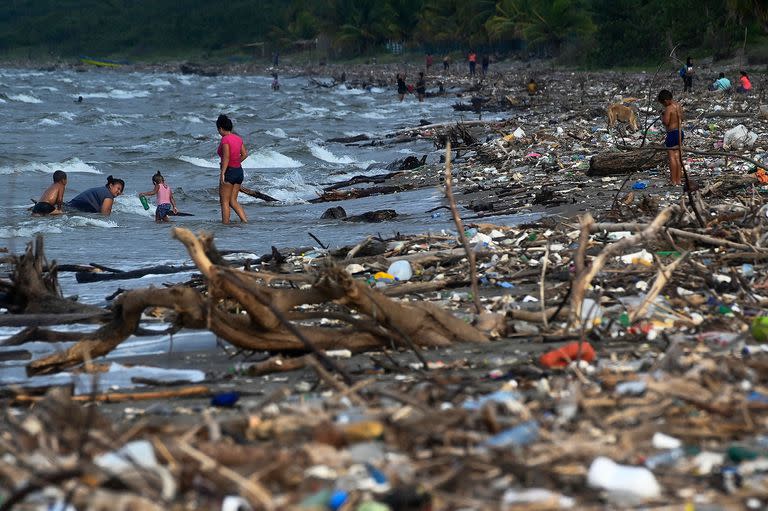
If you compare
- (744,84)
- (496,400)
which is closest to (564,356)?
(496,400)

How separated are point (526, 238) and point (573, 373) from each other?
3.63 m

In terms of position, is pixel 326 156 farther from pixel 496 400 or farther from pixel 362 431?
pixel 362 431

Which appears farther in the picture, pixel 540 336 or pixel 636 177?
pixel 636 177

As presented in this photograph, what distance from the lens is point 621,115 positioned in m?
17.5

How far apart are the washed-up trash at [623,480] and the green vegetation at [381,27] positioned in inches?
474

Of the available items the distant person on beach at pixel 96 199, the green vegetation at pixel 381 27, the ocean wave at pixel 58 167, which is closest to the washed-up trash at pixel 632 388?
the distant person on beach at pixel 96 199

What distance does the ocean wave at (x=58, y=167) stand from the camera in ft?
69.8

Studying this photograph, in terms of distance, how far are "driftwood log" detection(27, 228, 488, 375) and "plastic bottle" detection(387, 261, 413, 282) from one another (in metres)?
1.80

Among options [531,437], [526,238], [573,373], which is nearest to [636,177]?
[526,238]

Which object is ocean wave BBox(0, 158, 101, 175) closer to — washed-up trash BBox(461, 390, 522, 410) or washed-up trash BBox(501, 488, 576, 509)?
washed-up trash BBox(461, 390, 522, 410)

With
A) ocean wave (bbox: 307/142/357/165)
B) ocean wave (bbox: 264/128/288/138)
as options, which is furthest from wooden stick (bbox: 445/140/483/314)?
ocean wave (bbox: 264/128/288/138)

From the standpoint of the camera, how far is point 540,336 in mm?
4672

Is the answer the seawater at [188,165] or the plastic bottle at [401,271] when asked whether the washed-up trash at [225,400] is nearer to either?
the seawater at [188,165]

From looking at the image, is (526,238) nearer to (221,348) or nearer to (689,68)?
(221,348)
